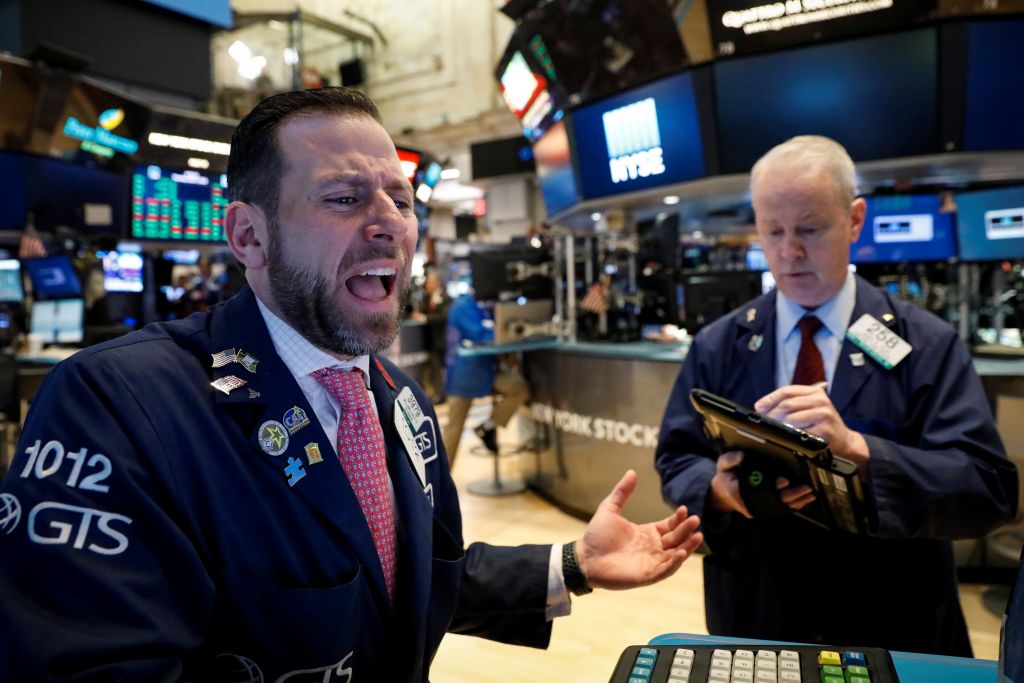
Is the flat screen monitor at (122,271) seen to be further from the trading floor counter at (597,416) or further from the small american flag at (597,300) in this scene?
the small american flag at (597,300)

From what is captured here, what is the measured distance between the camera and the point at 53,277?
18.6ft

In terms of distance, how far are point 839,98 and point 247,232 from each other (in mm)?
4142

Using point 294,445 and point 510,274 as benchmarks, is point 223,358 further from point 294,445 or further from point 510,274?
point 510,274

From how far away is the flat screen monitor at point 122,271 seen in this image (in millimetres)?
6930

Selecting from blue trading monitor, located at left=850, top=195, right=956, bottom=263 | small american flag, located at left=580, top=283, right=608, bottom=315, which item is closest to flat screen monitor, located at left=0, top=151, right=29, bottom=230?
small american flag, located at left=580, top=283, right=608, bottom=315

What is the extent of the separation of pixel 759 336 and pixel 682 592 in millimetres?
2355

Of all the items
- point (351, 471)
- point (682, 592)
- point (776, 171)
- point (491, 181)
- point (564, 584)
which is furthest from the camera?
point (491, 181)

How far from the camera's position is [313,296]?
1051 millimetres

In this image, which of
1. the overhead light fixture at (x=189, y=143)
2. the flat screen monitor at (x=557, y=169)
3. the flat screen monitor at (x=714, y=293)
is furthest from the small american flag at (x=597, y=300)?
the overhead light fixture at (x=189, y=143)

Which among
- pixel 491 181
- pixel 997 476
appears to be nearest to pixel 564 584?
pixel 997 476

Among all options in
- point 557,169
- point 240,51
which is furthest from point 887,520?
point 240,51

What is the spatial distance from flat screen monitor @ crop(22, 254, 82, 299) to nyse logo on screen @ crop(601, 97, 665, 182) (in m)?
4.67

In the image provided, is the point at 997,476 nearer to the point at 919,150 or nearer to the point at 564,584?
the point at 564,584

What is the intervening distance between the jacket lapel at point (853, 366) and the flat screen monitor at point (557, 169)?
422 centimetres
